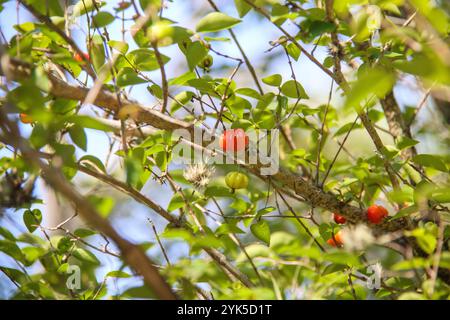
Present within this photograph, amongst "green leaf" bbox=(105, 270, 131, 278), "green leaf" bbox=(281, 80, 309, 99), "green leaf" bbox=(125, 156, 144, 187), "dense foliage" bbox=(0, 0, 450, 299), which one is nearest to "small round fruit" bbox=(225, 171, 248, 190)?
"dense foliage" bbox=(0, 0, 450, 299)

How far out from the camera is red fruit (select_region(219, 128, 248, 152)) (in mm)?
1330

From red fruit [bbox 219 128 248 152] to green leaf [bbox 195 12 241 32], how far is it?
11.5 inches

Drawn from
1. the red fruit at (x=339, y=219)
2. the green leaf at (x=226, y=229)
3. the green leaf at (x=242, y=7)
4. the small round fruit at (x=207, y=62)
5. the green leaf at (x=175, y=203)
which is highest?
Answer: the small round fruit at (x=207, y=62)

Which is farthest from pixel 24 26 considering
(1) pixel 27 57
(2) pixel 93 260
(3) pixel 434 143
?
(3) pixel 434 143

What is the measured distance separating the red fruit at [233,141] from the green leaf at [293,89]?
0.17m

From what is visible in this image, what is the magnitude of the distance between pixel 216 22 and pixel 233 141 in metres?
0.32

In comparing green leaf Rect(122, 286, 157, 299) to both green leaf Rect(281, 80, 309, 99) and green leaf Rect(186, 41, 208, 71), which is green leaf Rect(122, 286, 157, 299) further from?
green leaf Rect(281, 80, 309, 99)

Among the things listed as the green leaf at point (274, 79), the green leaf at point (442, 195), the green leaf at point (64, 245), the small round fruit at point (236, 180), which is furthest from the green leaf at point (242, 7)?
the green leaf at point (64, 245)

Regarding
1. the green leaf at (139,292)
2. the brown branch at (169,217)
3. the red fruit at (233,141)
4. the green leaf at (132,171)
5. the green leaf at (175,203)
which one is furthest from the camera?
the green leaf at (175,203)

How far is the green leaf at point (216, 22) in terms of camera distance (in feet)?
3.65

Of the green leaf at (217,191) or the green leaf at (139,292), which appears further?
the green leaf at (217,191)

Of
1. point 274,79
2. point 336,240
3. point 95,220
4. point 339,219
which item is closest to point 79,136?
point 95,220

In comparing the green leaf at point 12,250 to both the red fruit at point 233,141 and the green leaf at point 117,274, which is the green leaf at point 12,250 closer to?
the green leaf at point 117,274

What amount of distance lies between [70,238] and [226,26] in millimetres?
626
